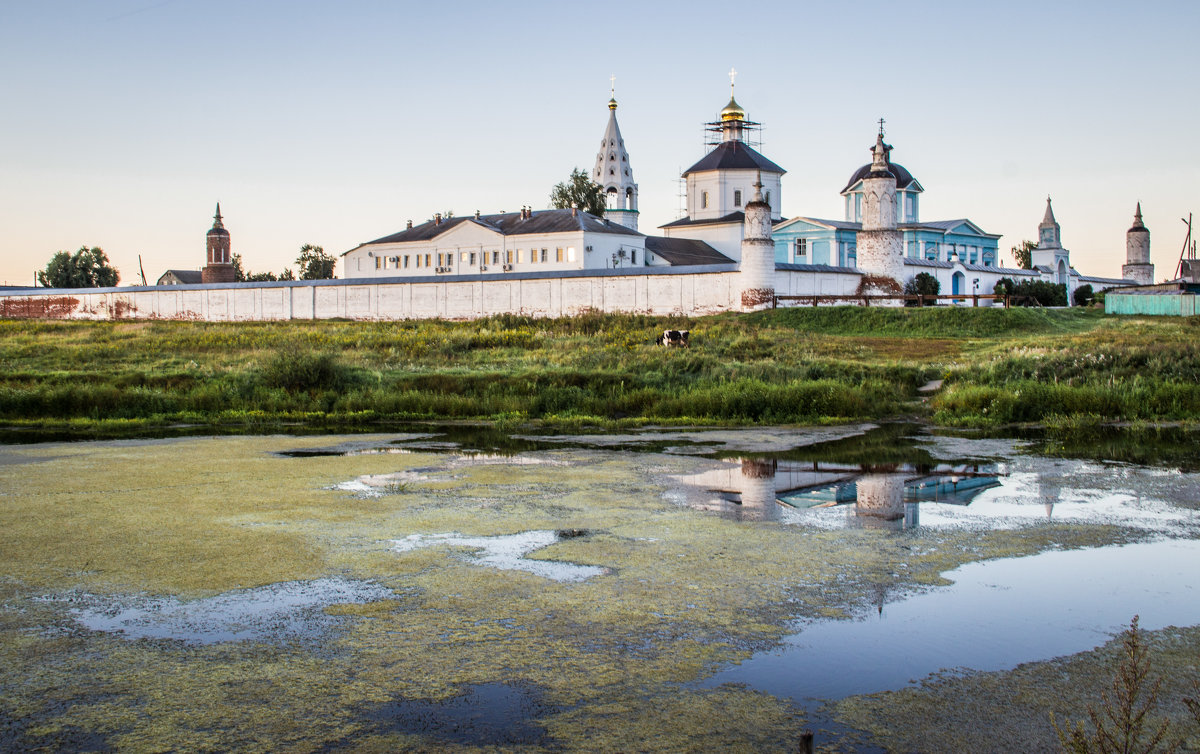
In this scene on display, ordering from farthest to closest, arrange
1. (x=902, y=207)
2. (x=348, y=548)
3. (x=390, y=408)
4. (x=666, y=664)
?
(x=902, y=207) → (x=390, y=408) → (x=348, y=548) → (x=666, y=664)

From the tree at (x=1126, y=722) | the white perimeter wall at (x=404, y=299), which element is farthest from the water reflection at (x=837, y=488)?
the white perimeter wall at (x=404, y=299)

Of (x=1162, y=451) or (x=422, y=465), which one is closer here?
(x=422, y=465)

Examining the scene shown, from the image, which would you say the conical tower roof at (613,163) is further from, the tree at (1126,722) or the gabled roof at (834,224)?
the tree at (1126,722)

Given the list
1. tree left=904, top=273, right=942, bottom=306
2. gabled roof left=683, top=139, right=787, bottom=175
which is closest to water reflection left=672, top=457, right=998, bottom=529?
tree left=904, top=273, right=942, bottom=306

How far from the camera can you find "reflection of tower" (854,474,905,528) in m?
7.77

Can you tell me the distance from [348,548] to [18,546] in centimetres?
218

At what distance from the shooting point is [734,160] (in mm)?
57781

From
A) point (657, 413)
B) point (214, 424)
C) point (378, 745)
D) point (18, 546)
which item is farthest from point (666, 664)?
point (214, 424)

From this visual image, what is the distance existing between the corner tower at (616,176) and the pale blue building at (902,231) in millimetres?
12967

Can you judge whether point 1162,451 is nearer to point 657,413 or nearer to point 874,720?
point 657,413

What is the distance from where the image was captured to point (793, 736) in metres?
3.93

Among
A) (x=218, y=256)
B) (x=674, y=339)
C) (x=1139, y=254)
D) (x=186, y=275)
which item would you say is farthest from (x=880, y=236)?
(x=186, y=275)

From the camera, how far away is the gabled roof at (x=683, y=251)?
53.9 meters

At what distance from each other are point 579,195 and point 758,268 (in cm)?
3644
